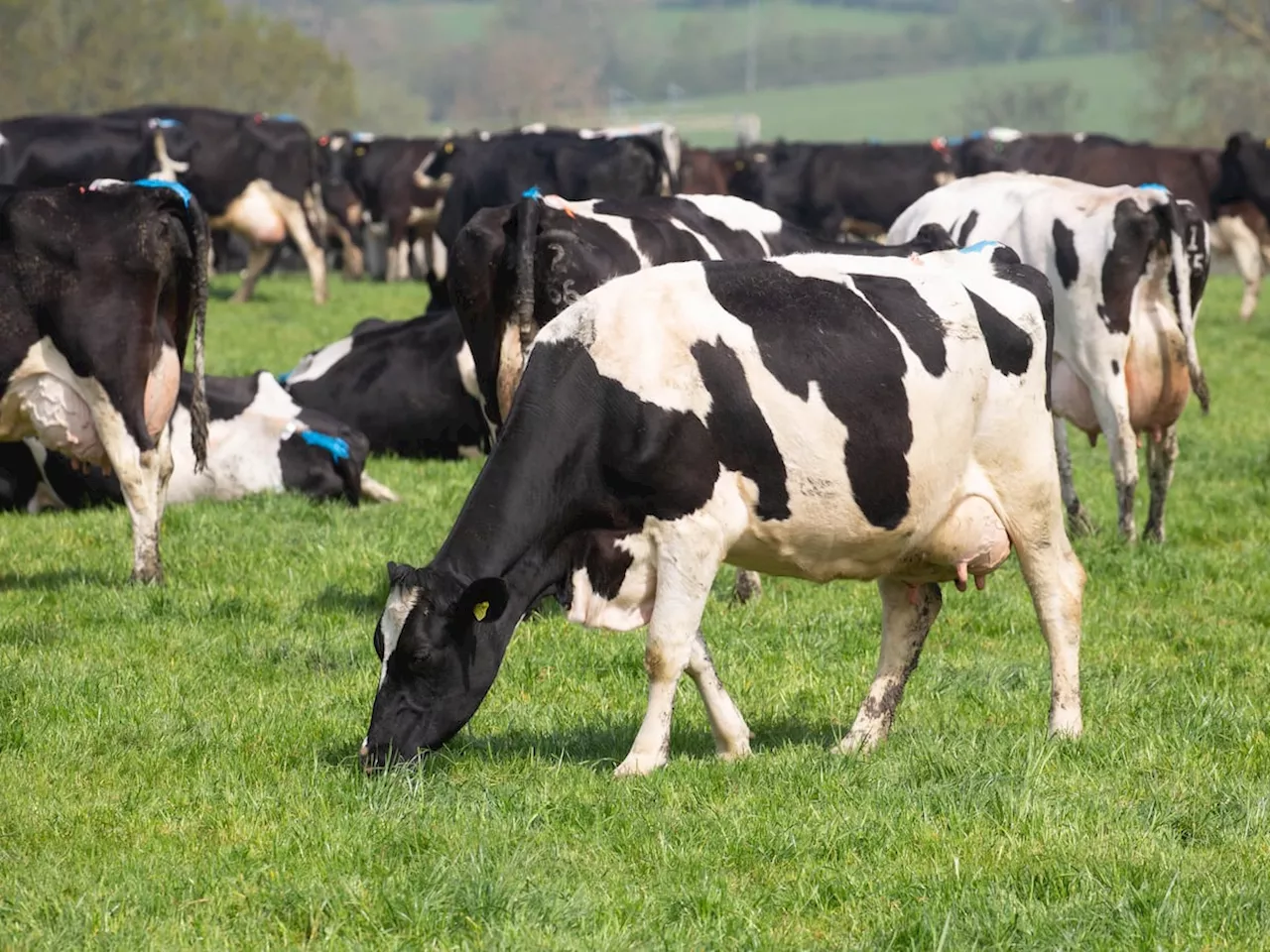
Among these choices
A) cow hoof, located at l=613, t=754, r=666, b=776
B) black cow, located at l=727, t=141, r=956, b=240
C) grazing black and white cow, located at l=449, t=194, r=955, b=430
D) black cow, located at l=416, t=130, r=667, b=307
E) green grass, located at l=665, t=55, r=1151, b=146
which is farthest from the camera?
green grass, located at l=665, t=55, r=1151, b=146

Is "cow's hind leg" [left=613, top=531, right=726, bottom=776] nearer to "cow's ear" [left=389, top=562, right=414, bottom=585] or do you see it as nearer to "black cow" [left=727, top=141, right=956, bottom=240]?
"cow's ear" [left=389, top=562, right=414, bottom=585]

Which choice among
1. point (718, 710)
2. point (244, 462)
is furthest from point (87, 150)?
point (718, 710)

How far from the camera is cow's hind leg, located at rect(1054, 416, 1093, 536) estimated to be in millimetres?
10742

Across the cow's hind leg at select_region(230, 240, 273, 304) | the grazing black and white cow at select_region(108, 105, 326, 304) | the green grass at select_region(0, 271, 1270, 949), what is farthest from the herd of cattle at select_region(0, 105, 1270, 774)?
the cow's hind leg at select_region(230, 240, 273, 304)

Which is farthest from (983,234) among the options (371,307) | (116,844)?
(371,307)

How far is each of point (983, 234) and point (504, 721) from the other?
5.58 metres

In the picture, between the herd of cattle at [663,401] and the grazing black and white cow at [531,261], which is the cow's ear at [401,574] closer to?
the herd of cattle at [663,401]

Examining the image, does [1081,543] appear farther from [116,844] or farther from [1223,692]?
[116,844]

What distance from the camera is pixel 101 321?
8.92 meters

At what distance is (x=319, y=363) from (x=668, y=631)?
28.4 feet

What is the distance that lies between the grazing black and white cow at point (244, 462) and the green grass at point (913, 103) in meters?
104

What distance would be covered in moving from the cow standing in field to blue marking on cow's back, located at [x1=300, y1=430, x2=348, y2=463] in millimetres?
13941

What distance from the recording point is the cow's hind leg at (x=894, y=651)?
6461 mm

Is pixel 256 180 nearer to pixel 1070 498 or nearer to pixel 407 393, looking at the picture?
pixel 407 393
